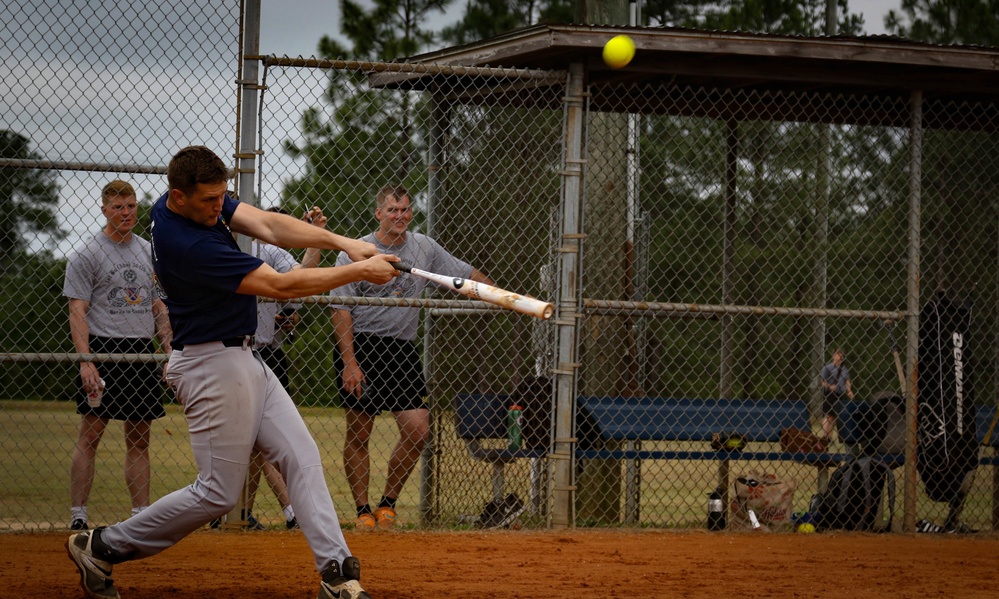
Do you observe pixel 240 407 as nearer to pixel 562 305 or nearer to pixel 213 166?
pixel 213 166

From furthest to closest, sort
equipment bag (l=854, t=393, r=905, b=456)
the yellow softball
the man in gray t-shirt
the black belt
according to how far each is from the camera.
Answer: equipment bag (l=854, t=393, r=905, b=456), the man in gray t-shirt, the yellow softball, the black belt

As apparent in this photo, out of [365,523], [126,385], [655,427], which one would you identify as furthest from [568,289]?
[126,385]

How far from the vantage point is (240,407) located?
14.4ft

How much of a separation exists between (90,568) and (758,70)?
535 cm

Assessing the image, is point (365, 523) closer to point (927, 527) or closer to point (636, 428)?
point (636, 428)

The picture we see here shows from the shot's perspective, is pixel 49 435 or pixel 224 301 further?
pixel 49 435

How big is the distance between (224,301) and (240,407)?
1.43ft

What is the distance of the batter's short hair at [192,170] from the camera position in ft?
13.9

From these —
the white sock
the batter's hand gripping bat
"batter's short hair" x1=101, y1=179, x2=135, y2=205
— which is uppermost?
"batter's short hair" x1=101, y1=179, x2=135, y2=205

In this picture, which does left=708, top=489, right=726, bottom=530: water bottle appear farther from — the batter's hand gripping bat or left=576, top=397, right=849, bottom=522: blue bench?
the batter's hand gripping bat

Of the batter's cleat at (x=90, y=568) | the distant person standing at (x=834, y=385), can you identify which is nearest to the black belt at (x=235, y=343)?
the batter's cleat at (x=90, y=568)

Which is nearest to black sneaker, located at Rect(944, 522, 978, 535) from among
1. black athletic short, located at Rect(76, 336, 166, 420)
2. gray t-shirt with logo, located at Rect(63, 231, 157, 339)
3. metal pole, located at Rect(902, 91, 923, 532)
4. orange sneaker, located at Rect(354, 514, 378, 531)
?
metal pole, located at Rect(902, 91, 923, 532)

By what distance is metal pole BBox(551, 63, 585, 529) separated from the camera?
6.93 metres

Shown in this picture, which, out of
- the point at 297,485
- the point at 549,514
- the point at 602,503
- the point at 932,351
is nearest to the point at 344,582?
the point at 297,485
